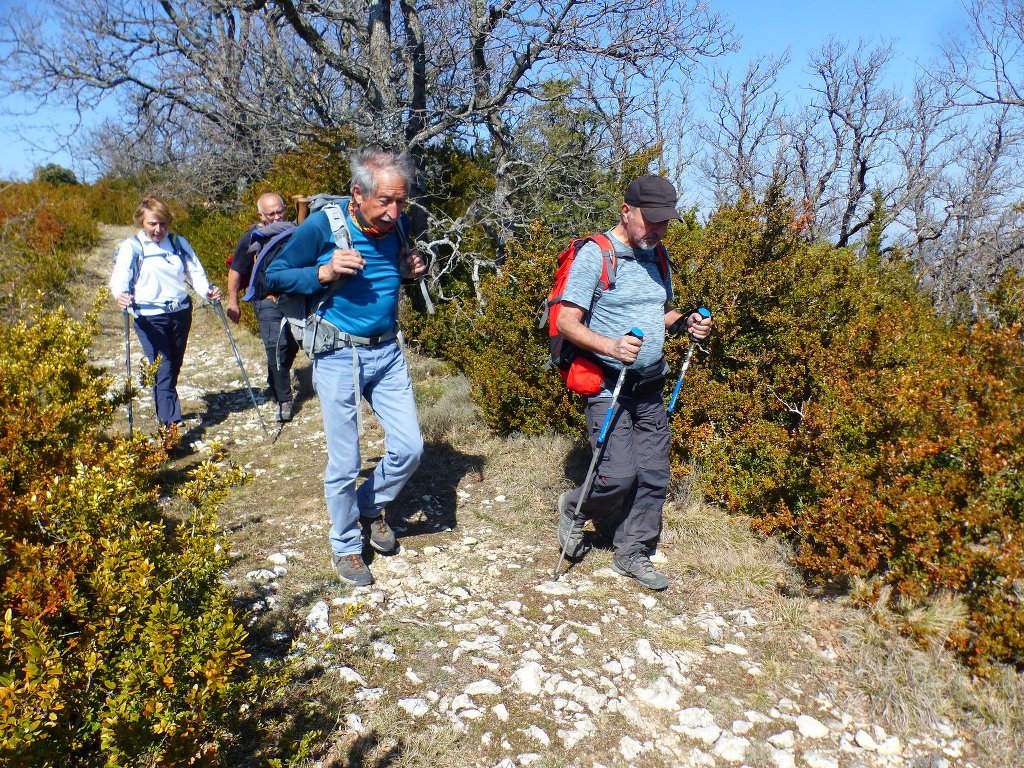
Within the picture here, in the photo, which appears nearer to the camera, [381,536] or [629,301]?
[629,301]

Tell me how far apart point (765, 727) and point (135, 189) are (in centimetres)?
2610

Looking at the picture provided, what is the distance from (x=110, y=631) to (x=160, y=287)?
428 centimetres

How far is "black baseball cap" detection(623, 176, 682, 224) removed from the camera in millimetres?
3027

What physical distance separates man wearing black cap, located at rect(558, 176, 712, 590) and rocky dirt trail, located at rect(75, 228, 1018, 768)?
11.9 inches

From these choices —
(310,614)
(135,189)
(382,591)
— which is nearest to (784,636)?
(382,591)

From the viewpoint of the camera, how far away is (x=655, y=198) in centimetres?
304

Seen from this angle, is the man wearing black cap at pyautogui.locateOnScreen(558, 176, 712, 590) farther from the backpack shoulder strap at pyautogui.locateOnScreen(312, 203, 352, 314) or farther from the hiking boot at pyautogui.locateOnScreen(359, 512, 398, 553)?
the backpack shoulder strap at pyautogui.locateOnScreen(312, 203, 352, 314)

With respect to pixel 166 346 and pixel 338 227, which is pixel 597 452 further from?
pixel 166 346

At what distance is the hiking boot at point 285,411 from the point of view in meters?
6.41

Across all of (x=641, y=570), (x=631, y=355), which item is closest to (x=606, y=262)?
(x=631, y=355)

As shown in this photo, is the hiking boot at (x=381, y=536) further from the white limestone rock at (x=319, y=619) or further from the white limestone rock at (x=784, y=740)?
the white limestone rock at (x=784, y=740)

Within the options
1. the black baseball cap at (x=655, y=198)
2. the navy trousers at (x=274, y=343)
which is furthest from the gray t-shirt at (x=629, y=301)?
the navy trousers at (x=274, y=343)

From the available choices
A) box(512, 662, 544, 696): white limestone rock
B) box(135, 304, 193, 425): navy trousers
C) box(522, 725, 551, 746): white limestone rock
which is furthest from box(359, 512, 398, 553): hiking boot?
box(135, 304, 193, 425): navy trousers

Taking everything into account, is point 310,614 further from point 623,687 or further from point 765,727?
point 765,727
